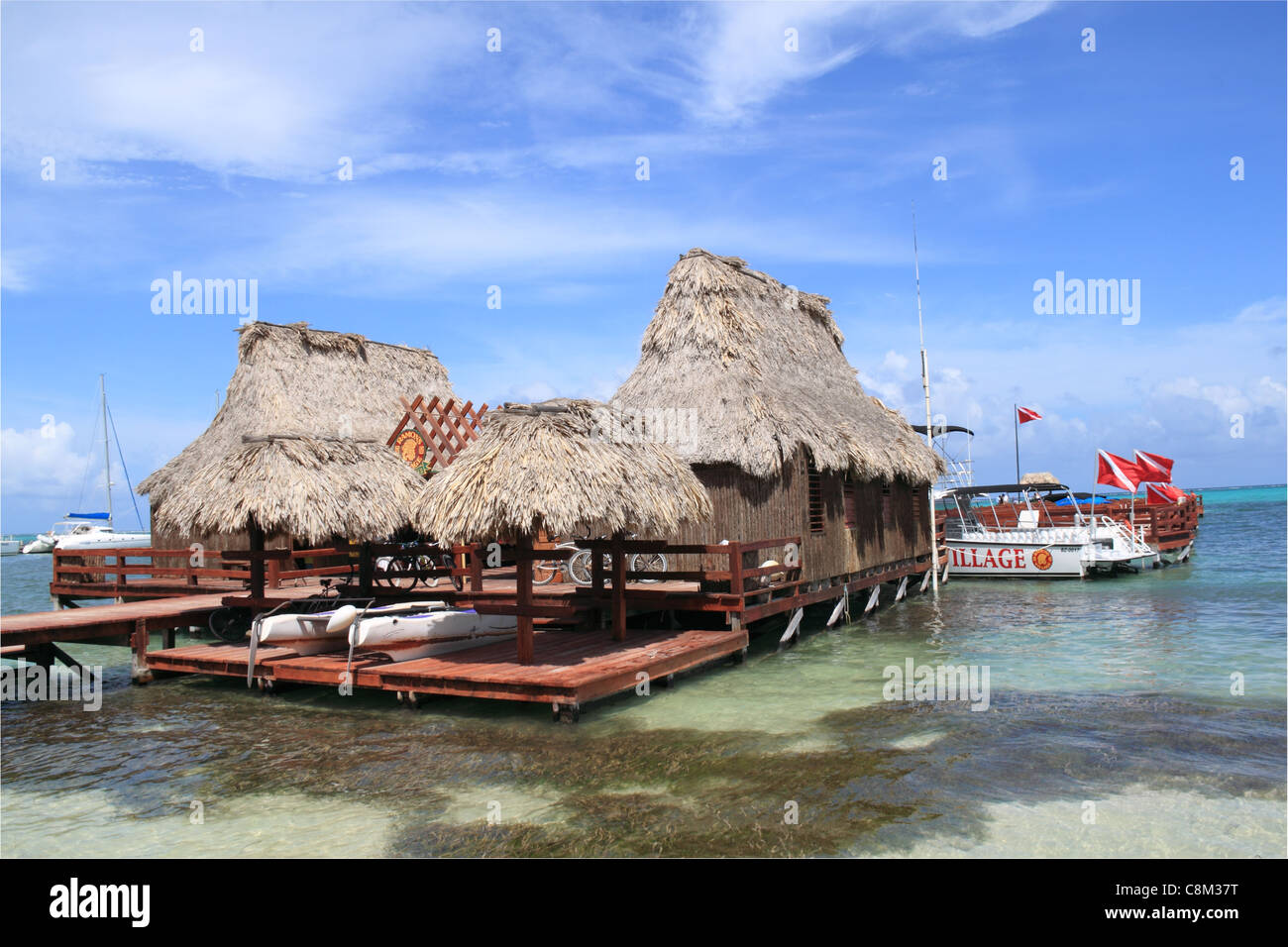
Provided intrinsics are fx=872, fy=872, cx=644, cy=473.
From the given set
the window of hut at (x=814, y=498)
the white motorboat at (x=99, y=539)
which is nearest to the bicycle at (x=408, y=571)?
the window of hut at (x=814, y=498)

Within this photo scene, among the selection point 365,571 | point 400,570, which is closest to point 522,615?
point 365,571

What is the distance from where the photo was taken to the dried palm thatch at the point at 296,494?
40.3ft

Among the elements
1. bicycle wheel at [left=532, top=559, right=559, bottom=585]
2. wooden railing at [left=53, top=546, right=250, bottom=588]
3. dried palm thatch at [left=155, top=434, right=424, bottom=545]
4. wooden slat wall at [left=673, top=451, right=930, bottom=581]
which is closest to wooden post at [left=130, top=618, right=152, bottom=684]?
dried palm thatch at [left=155, top=434, right=424, bottom=545]

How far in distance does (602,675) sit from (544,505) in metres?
2.09

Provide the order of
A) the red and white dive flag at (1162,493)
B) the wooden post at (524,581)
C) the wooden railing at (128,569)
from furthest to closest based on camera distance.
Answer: the red and white dive flag at (1162,493) → the wooden railing at (128,569) → the wooden post at (524,581)

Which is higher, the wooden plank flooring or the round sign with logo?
the round sign with logo

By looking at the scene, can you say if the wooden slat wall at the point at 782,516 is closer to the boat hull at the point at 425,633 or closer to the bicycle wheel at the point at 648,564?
the bicycle wheel at the point at 648,564

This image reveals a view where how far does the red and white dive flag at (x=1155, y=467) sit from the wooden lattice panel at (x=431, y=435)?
66.0ft

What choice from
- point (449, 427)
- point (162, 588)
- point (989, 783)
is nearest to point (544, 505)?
point (989, 783)

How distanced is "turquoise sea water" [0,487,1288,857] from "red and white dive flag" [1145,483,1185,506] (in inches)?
843

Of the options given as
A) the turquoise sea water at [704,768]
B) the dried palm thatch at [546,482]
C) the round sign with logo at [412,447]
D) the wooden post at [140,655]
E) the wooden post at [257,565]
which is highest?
the round sign with logo at [412,447]

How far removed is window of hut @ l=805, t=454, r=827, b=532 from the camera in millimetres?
17172

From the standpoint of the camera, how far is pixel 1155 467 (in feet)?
87.1

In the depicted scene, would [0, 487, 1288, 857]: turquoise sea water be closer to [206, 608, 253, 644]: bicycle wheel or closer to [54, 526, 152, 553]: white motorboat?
[206, 608, 253, 644]: bicycle wheel
